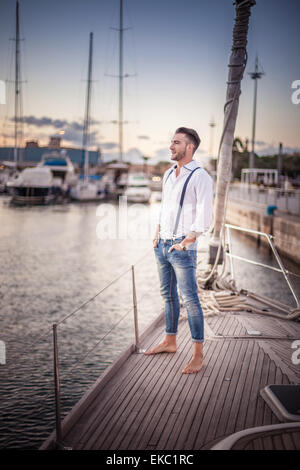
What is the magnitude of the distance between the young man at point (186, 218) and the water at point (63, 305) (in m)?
0.95

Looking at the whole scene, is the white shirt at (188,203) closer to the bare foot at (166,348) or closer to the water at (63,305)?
the bare foot at (166,348)

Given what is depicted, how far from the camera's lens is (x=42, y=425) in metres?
4.36

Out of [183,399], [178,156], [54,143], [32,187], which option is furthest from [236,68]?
[54,143]

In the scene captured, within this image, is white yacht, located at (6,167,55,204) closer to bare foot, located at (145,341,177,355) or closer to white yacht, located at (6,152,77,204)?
white yacht, located at (6,152,77,204)

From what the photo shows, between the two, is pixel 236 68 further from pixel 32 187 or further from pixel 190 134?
pixel 32 187

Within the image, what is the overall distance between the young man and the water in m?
0.95

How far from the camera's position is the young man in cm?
309

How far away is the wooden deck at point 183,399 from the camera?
2449mm

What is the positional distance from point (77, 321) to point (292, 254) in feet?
30.2

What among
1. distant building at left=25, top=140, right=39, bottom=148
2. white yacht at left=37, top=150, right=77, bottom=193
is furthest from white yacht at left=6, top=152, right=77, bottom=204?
distant building at left=25, top=140, right=39, bottom=148

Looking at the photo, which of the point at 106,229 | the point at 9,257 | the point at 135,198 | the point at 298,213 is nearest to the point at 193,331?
the point at 9,257

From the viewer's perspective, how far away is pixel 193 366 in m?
3.36

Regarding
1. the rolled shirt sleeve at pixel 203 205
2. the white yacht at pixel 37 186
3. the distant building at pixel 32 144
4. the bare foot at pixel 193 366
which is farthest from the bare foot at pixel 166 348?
the distant building at pixel 32 144

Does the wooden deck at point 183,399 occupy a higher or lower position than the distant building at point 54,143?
lower
